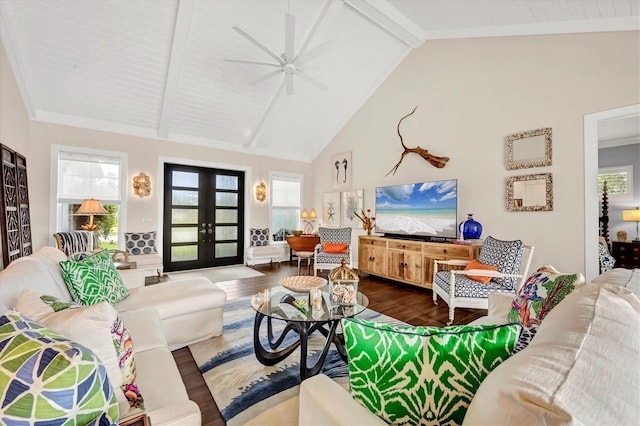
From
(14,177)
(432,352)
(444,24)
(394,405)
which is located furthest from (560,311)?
(14,177)

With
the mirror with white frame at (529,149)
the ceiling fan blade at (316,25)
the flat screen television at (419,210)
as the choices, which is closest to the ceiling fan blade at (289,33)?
the ceiling fan blade at (316,25)

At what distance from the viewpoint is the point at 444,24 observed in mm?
4125

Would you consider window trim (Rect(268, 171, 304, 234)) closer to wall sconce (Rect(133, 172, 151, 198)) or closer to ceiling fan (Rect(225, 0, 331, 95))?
wall sconce (Rect(133, 172, 151, 198))

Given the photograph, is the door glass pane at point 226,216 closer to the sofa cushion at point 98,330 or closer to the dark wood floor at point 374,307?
the dark wood floor at point 374,307

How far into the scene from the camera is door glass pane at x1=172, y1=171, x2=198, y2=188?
564 centimetres

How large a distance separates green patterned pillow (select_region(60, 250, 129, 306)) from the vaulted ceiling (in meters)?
2.94

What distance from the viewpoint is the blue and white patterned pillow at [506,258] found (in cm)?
296

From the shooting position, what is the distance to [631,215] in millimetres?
4367

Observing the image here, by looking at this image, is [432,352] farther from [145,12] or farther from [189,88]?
[189,88]

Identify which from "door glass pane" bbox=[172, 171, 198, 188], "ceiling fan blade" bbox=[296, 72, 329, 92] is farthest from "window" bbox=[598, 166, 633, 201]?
"door glass pane" bbox=[172, 171, 198, 188]

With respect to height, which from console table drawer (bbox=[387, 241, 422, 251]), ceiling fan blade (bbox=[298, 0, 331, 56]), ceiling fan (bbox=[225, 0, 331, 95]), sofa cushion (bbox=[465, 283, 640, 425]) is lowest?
console table drawer (bbox=[387, 241, 422, 251])

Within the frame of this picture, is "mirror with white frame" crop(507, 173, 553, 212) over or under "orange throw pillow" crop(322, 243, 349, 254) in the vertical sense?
over

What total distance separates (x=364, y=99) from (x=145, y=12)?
4.00 metres

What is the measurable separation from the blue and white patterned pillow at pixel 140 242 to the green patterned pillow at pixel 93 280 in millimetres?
2985
